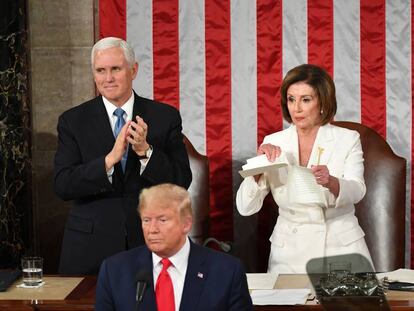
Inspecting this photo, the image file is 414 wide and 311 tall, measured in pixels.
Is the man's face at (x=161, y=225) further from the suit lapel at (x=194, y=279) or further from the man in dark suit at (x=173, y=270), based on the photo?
the suit lapel at (x=194, y=279)

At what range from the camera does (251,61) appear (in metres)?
6.02

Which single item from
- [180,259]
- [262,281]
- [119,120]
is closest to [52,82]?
[119,120]

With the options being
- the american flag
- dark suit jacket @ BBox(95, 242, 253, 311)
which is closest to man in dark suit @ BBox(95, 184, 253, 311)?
dark suit jacket @ BBox(95, 242, 253, 311)

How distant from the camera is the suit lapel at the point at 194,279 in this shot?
10.9ft

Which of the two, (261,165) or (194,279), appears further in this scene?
(261,165)

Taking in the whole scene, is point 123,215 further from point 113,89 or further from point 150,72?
point 150,72

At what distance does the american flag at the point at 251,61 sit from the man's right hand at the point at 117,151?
2.08m

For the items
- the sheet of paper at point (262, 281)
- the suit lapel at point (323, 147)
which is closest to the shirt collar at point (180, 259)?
the sheet of paper at point (262, 281)

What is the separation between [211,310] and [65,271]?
3.87 feet

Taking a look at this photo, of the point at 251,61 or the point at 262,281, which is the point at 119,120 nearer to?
the point at 262,281

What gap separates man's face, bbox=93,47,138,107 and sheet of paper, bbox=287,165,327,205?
852 millimetres

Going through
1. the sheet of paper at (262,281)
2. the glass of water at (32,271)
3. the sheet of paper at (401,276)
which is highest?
the glass of water at (32,271)

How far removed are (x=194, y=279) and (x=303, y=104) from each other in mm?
1451

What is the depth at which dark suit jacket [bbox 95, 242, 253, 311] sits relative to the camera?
130 inches
